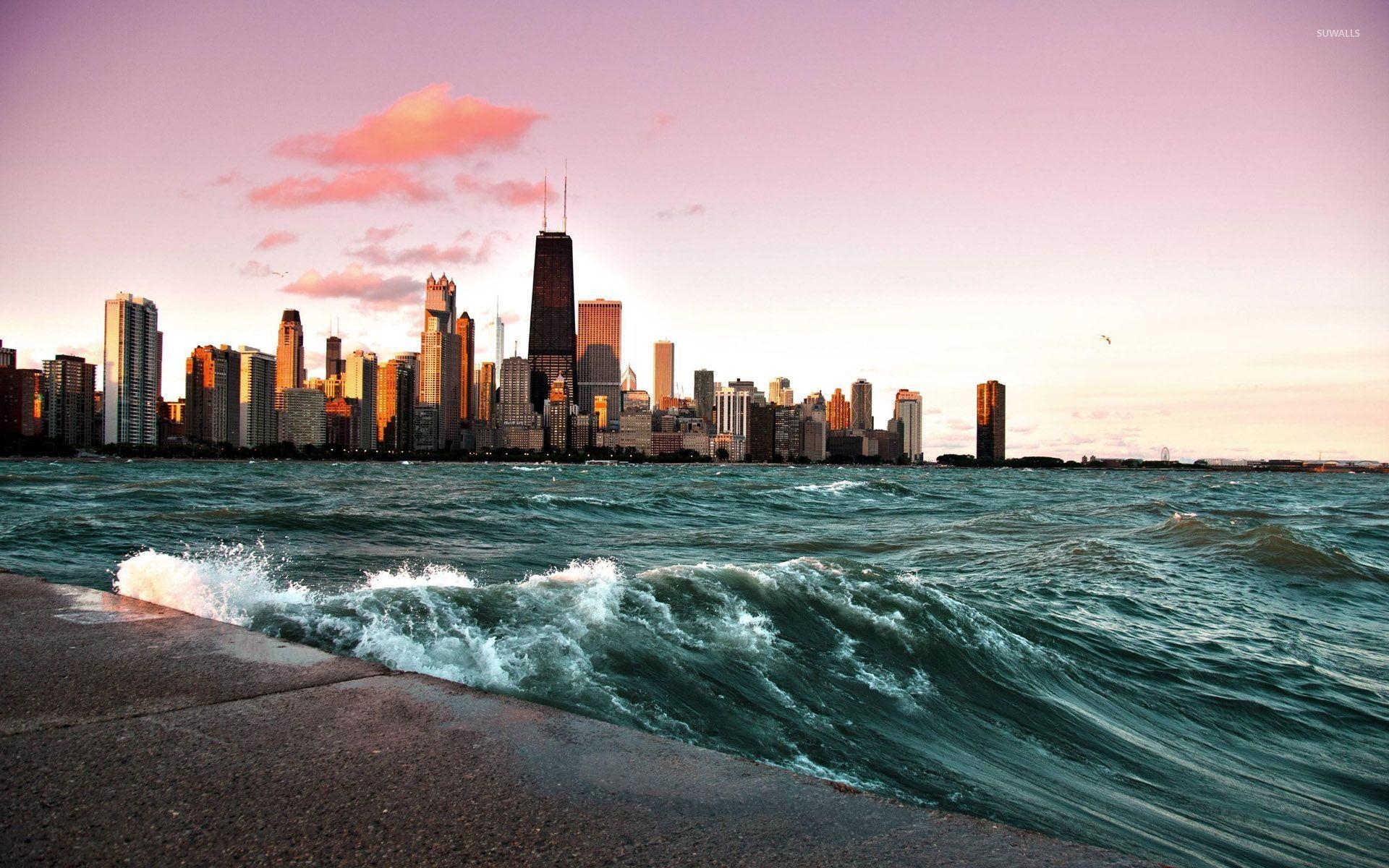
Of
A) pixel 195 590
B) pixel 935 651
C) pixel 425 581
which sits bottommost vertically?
pixel 935 651

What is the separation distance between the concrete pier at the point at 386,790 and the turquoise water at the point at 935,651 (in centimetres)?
226

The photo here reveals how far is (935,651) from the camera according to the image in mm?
8977

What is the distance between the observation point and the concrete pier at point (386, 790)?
245cm

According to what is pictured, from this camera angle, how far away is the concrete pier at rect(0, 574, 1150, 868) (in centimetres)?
245

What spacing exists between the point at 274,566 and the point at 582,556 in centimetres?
553

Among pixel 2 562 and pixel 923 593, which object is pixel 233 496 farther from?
pixel 923 593

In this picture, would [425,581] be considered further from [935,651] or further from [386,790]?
[386,790]

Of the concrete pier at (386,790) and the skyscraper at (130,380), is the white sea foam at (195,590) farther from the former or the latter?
the skyscraper at (130,380)

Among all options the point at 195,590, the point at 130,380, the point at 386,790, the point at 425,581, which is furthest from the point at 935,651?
the point at 130,380

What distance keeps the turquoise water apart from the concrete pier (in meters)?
2.26

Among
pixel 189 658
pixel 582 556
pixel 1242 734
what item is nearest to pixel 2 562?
pixel 582 556

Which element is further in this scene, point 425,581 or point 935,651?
point 425,581

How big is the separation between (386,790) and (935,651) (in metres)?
7.28

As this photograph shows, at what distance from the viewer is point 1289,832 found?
5371 mm
